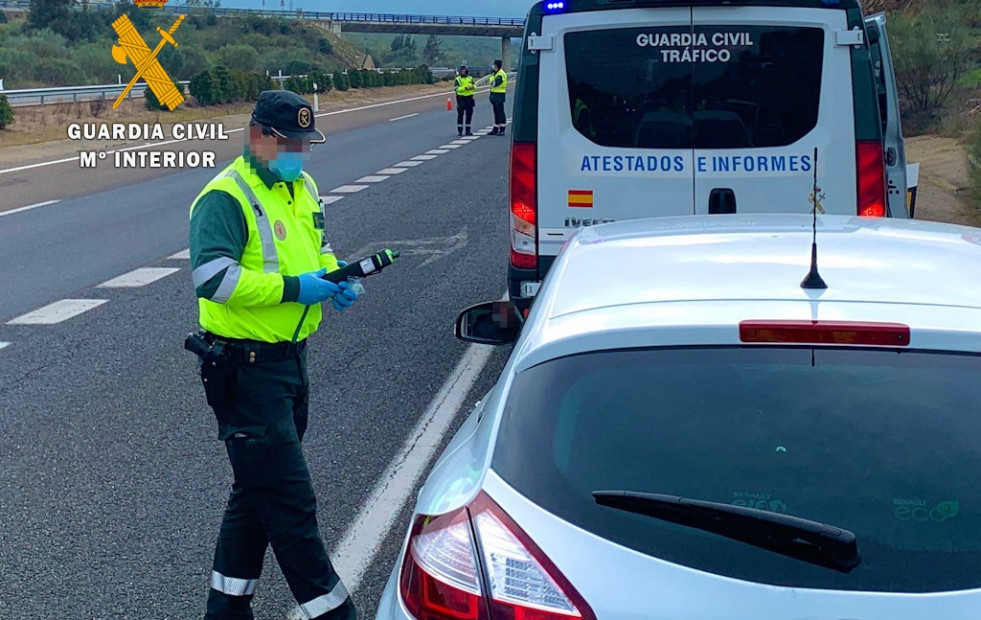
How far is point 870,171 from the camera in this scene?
7.03 meters

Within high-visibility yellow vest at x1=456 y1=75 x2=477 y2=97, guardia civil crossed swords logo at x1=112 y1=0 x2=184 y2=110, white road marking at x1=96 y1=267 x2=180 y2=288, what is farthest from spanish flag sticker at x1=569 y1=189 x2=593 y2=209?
guardia civil crossed swords logo at x1=112 y1=0 x2=184 y2=110

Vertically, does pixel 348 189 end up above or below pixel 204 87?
below

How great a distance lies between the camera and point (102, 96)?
37.5m

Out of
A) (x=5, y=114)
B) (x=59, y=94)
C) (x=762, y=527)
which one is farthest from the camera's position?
(x=59, y=94)

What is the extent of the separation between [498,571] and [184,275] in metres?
9.78

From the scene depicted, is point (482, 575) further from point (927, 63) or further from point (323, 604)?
point (927, 63)

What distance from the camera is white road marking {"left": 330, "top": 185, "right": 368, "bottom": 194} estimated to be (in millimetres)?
18391

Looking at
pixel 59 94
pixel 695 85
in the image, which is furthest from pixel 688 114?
pixel 59 94

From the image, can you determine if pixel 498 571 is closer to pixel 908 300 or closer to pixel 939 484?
pixel 939 484

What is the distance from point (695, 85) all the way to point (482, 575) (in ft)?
16.8

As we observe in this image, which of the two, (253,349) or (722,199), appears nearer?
(253,349)

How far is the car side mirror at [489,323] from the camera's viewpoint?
475 centimetres

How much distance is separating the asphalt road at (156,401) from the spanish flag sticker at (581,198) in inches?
49.8

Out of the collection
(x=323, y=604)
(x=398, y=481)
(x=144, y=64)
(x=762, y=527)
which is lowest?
(x=398, y=481)
